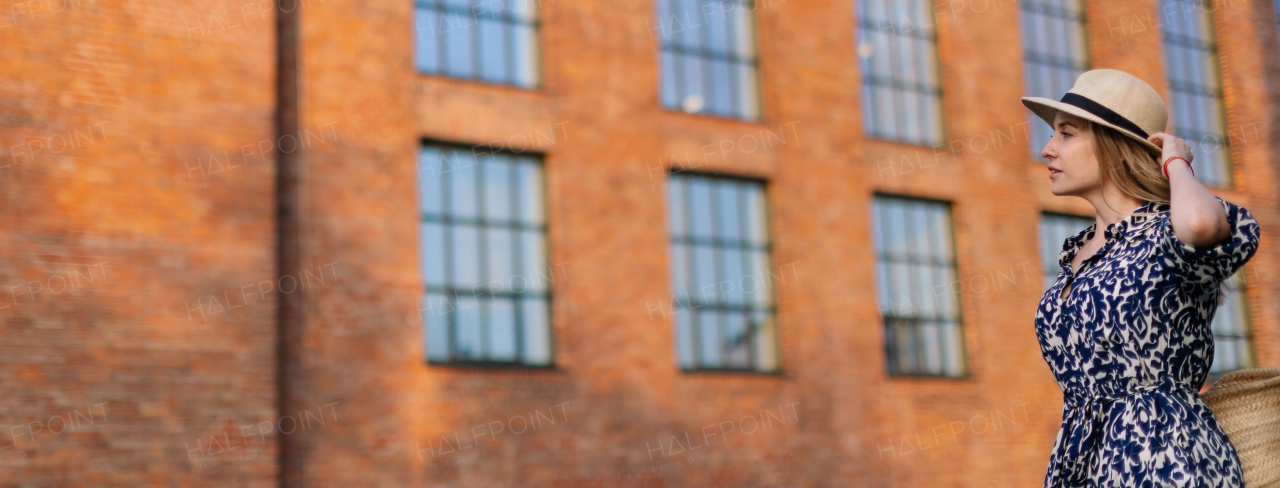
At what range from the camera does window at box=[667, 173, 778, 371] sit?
15.5 meters

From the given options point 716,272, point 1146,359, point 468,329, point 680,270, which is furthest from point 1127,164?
point 716,272

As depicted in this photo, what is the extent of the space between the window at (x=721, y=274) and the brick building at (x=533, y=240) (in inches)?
1.6

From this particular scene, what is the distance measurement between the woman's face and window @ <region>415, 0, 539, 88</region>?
1172 cm

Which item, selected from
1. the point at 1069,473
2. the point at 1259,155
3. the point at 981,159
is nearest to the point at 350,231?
the point at 981,159

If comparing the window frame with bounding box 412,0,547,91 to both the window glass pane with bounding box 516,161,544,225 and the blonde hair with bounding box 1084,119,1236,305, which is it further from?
the blonde hair with bounding box 1084,119,1236,305

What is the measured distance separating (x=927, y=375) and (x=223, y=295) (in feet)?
32.1

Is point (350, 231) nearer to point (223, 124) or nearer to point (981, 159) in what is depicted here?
point (223, 124)

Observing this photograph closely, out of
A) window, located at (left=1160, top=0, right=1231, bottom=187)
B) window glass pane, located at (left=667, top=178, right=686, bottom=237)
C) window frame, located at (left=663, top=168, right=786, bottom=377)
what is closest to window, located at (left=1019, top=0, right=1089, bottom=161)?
window, located at (left=1160, top=0, right=1231, bottom=187)

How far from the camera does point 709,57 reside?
53.9 feet

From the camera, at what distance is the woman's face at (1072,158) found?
307 centimetres

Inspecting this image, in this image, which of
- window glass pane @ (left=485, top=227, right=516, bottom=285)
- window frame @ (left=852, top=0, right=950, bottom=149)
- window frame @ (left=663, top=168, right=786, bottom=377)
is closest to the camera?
window glass pane @ (left=485, top=227, right=516, bottom=285)

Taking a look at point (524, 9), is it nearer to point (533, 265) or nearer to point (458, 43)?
point (458, 43)

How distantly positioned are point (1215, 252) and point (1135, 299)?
0.21 m

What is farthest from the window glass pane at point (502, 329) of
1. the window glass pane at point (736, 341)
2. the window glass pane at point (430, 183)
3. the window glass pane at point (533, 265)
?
the window glass pane at point (736, 341)
